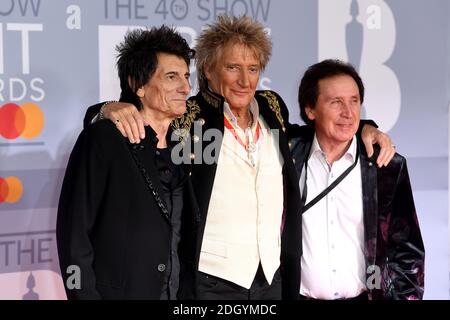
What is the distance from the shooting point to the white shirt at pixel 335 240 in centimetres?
250

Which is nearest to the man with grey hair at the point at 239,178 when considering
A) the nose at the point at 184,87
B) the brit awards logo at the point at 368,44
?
the nose at the point at 184,87

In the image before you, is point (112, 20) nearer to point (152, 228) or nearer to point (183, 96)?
point (183, 96)

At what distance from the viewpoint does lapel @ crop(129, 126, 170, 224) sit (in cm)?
222

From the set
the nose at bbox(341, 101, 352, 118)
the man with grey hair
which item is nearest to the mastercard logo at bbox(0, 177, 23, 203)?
the man with grey hair

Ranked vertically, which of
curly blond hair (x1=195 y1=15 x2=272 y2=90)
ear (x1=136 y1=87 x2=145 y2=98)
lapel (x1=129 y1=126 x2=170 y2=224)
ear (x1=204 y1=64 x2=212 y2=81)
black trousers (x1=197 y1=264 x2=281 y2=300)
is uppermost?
curly blond hair (x1=195 y1=15 x2=272 y2=90)

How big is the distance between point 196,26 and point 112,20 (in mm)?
379

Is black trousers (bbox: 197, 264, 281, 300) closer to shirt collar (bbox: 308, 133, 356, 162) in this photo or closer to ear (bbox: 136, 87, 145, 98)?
shirt collar (bbox: 308, 133, 356, 162)

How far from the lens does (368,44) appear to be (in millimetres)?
3641

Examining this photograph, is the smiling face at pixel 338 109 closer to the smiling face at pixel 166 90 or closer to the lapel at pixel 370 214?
the lapel at pixel 370 214

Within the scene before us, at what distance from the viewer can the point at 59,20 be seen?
9.77 feet

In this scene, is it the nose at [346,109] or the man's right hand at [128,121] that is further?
the nose at [346,109]

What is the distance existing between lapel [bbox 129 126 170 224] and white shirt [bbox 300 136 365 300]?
1.82ft

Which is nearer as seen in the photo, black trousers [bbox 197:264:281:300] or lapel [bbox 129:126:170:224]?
lapel [bbox 129:126:170:224]

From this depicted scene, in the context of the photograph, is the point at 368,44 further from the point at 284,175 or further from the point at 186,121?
the point at 186,121
